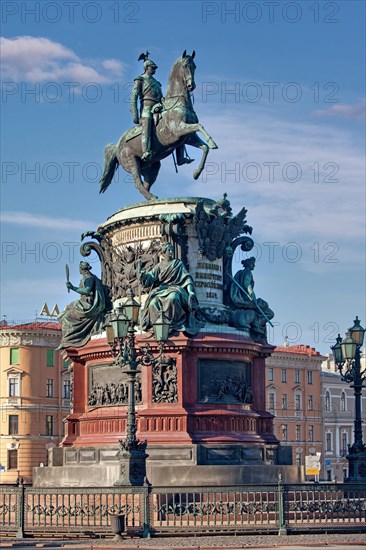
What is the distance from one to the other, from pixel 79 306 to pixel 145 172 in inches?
225

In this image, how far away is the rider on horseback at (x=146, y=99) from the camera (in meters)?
39.8

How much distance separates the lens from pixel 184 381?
1404 inches

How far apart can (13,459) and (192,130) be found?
5791 cm

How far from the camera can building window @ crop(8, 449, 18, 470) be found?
91.2 metres

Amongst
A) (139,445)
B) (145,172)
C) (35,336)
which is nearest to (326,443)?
(35,336)

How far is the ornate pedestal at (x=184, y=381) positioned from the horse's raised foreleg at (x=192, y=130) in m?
2.23

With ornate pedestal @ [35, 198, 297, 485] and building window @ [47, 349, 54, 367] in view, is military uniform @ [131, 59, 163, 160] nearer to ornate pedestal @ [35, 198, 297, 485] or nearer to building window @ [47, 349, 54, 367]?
ornate pedestal @ [35, 198, 297, 485]

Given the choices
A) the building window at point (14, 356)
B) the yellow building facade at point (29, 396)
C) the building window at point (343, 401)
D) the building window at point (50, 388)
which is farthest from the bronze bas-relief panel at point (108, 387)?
the building window at point (343, 401)

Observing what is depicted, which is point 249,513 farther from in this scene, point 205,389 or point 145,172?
point 145,172

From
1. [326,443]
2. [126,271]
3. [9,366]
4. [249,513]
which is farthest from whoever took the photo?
[326,443]

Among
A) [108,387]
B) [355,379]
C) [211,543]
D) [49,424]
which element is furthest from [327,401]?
[211,543]

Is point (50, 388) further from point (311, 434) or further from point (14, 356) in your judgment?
point (311, 434)

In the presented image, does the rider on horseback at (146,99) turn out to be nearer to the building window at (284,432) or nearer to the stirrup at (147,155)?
the stirrup at (147,155)

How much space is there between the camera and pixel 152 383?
3584 centimetres
